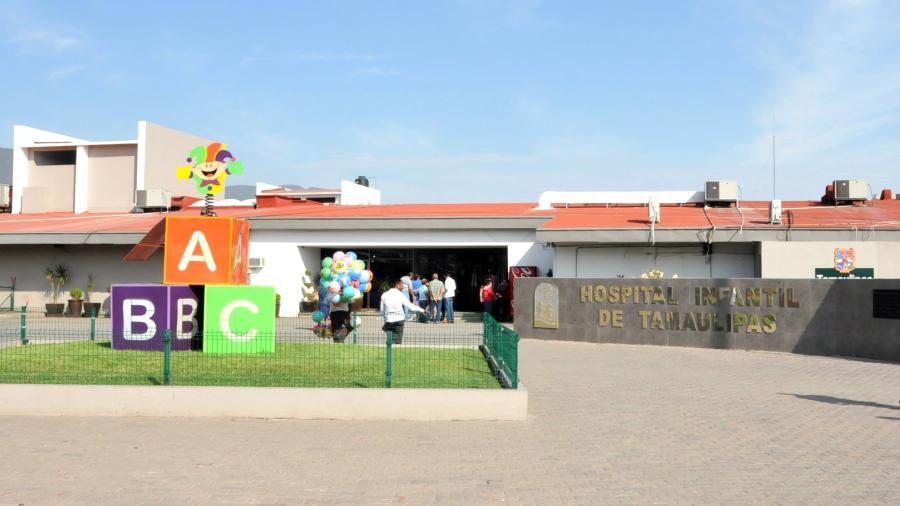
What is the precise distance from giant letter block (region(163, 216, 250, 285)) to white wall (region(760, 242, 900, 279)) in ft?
50.4

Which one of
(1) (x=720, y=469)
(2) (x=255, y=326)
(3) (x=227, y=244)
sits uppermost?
(3) (x=227, y=244)

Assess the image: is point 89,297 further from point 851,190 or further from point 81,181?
point 851,190

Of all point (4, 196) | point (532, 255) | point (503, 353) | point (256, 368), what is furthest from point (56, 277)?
point (503, 353)

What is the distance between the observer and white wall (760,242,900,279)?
23.4 m

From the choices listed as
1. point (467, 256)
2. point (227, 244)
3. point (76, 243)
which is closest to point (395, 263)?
point (467, 256)

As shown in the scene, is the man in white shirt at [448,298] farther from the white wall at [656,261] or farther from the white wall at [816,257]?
the white wall at [816,257]

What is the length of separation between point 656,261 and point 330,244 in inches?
427

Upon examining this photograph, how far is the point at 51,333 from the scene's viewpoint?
1498 centimetres

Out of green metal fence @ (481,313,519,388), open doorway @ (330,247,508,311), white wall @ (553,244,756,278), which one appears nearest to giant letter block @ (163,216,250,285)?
green metal fence @ (481,313,519,388)

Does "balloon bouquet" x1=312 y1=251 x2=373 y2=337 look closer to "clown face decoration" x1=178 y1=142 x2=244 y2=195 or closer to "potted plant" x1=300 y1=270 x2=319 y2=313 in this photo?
"clown face decoration" x1=178 y1=142 x2=244 y2=195

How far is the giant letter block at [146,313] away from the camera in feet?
48.8

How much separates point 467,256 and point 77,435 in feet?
73.8

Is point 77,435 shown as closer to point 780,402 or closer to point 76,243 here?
point 780,402

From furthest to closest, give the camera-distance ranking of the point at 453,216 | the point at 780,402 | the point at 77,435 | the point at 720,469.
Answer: the point at 453,216, the point at 780,402, the point at 77,435, the point at 720,469
